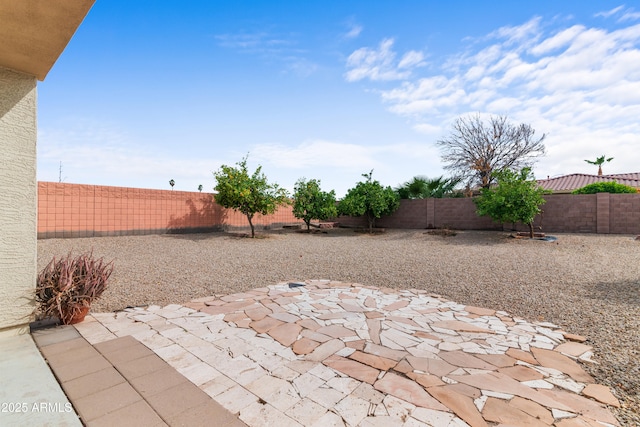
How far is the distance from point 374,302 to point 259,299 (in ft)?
5.99

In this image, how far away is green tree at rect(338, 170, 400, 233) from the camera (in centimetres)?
1361

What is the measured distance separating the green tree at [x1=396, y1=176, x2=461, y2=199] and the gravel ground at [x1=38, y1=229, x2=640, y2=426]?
3998 mm

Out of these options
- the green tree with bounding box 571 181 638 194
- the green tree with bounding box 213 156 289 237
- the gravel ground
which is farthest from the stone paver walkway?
the green tree with bounding box 571 181 638 194

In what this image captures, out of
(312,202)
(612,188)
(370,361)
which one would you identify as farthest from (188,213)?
(612,188)

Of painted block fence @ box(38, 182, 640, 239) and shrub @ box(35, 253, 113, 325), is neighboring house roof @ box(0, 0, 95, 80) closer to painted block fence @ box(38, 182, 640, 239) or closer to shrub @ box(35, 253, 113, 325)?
shrub @ box(35, 253, 113, 325)

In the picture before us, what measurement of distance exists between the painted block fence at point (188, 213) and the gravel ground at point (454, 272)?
0.67m

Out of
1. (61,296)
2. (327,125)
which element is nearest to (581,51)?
(327,125)

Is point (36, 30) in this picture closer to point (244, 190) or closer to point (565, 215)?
point (244, 190)

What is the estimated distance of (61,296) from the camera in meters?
3.05

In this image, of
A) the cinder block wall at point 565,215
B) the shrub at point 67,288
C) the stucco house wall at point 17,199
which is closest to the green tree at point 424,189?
the cinder block wall at point 565,215

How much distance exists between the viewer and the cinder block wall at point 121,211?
29.2 feet

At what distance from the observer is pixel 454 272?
6.43m

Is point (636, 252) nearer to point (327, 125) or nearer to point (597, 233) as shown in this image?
point (597, 233)

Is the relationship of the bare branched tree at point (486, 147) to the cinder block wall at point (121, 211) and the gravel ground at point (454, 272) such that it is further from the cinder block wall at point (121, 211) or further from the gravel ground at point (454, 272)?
the cinder block wall at point (121, 211)
